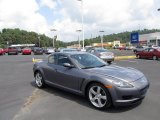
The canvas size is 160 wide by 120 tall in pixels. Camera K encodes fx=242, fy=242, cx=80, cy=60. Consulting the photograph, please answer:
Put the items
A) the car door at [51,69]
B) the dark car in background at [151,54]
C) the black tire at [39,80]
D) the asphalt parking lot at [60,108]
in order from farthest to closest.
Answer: the dark car in background at [151,54] < the black tire at [39,80] < the car door at [51,69] < the asphalt parking lot at [60,108]

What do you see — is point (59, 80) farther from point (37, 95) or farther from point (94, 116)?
point (94, 116)

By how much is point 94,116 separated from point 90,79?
3.59ft

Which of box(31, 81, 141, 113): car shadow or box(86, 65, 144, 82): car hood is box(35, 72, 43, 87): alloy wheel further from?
box(86, 65, 144, 82): car hood

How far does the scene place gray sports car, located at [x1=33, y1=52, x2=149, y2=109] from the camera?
5.91 metres

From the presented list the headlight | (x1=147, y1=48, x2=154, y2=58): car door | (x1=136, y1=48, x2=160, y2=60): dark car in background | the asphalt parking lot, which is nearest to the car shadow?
the asphalt parking lot

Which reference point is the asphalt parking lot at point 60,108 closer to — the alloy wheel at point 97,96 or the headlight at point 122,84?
the alloy wheel at point 97,96

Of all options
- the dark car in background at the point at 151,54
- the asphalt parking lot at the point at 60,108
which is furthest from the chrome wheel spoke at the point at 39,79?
the dark car in background at the point at 151,54

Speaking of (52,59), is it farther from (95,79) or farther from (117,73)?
(117,73)

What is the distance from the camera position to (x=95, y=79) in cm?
630

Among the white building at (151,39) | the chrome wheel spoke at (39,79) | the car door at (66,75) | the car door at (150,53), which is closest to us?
the car door at (66,75)

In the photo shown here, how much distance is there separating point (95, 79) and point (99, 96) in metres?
0.45

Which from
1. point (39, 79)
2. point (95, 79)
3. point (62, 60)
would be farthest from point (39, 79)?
point (95, 79)

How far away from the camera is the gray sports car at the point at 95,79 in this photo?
591 cm

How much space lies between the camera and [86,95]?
266 inches
